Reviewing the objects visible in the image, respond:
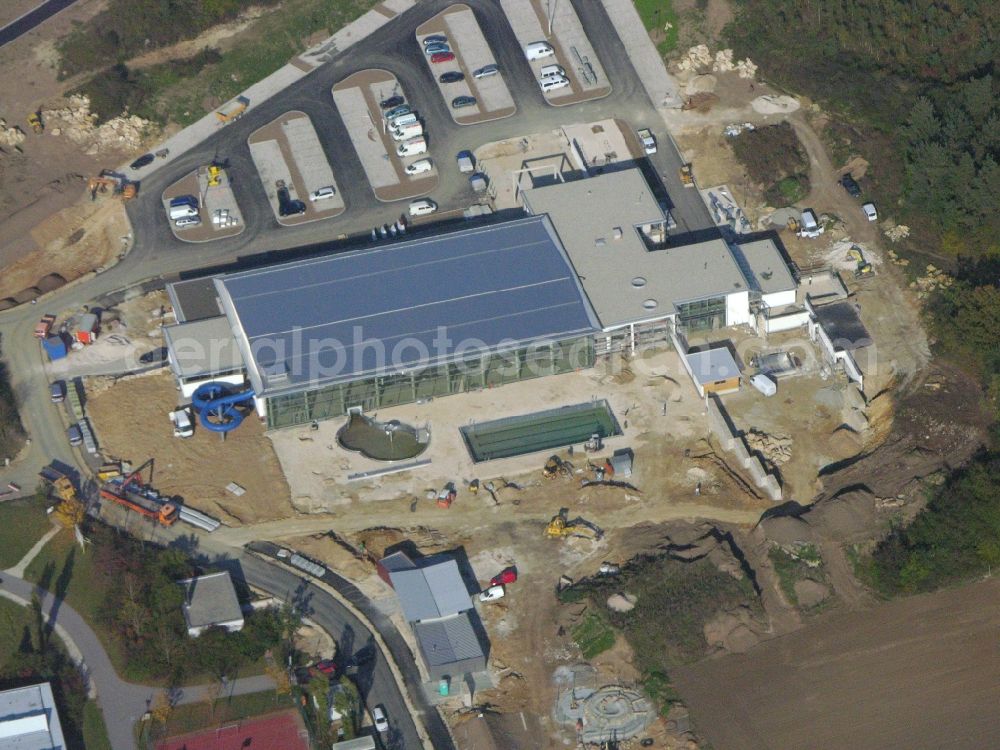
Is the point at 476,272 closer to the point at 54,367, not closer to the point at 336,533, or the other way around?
the point at 336,533

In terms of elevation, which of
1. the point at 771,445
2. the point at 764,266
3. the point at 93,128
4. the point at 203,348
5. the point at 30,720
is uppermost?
the point at 93,128

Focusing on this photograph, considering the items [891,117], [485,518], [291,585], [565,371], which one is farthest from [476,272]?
[891,117]

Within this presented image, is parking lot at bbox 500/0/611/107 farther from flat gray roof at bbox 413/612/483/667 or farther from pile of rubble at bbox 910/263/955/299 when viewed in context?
flat gray roof at bbox 413/612/483/667

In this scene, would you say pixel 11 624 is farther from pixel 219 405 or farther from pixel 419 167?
pixel 419 167

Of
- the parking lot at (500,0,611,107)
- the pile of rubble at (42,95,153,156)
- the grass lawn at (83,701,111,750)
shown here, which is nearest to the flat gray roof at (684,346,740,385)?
the parking lot at (500,0,611,107)

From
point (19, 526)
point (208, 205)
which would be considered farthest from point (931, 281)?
point (19, 526)

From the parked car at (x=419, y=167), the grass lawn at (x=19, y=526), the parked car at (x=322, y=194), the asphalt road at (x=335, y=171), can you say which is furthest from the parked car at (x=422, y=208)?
the grass lawn at (x=19, y=526)
